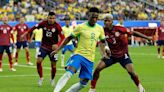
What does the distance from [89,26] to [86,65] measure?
107 cm

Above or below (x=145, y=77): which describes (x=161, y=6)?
below

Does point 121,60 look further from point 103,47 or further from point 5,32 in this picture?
point 5,32

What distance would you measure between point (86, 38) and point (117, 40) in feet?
8.21

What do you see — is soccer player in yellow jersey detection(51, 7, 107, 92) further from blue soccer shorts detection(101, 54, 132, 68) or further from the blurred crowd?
the blurred crowd

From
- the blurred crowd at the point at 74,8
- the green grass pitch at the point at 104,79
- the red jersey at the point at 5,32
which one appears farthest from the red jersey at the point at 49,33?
the blurred crowd at the point at 74,8

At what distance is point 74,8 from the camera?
5141cm

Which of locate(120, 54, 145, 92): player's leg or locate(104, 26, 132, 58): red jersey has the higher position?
locate(104, 26, 132, 58): red jersey

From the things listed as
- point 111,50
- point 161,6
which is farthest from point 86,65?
point 161,6

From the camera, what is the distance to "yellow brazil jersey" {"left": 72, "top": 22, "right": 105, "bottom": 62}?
14.7m

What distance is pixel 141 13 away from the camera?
54094 millimetres

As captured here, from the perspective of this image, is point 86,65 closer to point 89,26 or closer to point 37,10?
point 89,26

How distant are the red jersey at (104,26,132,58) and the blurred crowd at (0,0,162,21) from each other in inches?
1097

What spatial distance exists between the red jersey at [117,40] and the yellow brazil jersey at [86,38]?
78.5 inches

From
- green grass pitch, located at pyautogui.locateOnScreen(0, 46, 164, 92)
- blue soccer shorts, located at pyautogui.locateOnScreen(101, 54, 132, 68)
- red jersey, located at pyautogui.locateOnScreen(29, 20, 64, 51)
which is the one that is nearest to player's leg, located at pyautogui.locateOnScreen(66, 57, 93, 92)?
blue soccer shorts, located at pyautogui.locateOnScreen(101, 54, 132, 68)
